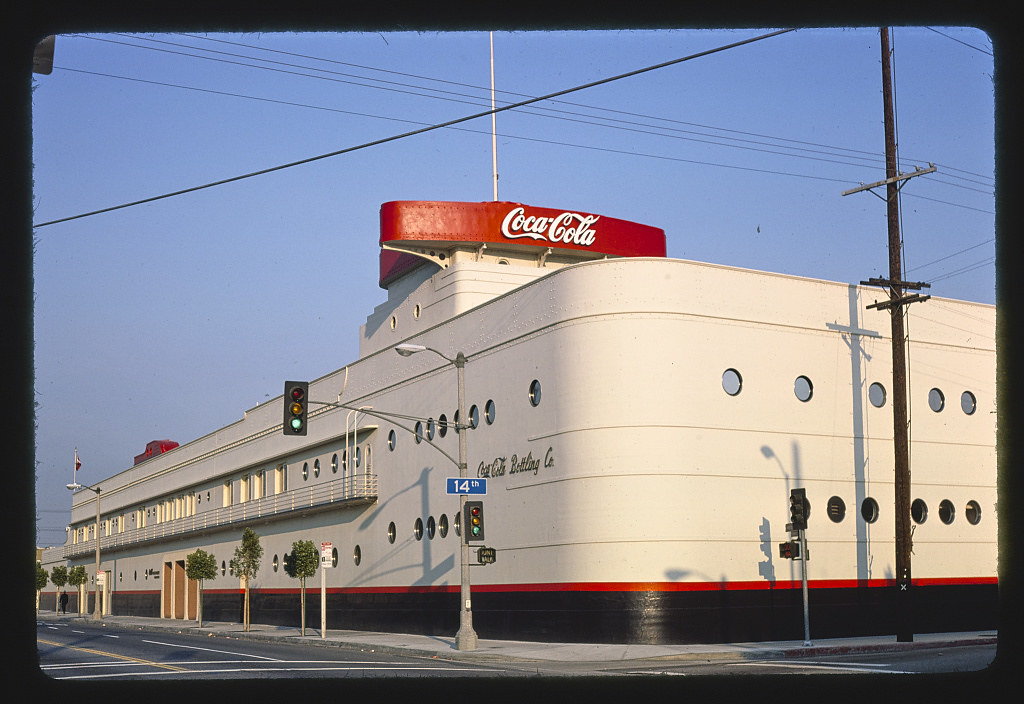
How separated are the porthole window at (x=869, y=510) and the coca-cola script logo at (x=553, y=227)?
53.0 ft

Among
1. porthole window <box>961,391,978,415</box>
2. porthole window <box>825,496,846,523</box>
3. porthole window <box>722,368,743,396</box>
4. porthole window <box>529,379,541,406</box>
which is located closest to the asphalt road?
porthole window <box>825,496,846,523</box>

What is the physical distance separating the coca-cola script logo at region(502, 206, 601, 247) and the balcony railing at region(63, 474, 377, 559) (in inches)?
452

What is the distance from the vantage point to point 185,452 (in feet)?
236

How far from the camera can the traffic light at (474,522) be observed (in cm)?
3033

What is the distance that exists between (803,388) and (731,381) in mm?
2635

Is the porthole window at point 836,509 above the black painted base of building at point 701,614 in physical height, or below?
above

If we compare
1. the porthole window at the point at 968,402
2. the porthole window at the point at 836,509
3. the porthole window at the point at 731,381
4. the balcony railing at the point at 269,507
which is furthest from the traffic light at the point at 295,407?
the porthole window at the point at 968,402

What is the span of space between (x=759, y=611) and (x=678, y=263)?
10059 millimetres

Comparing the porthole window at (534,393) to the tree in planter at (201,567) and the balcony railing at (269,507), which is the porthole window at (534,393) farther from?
the tree in planter at (201,567)

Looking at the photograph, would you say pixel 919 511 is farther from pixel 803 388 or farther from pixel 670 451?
pixel 670 451

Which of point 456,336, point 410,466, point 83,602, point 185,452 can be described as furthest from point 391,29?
point 83,602

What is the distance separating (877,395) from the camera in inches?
1337

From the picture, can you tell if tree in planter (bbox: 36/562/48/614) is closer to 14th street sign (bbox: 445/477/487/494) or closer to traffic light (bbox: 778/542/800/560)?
14th street sign (bbox: 445/477/487/494)

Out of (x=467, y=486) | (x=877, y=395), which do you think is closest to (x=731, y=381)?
(x=877, y=395)
